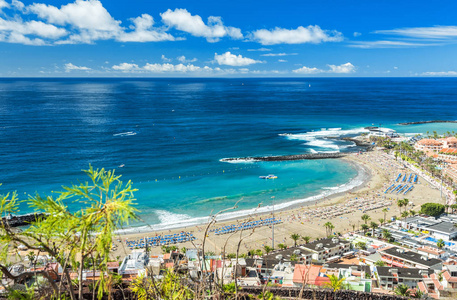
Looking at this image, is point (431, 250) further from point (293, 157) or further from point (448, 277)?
point (293, 157)

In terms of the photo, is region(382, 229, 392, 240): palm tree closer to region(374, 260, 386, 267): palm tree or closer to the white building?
the white building

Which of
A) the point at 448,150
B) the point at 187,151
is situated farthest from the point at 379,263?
the point at 448,150

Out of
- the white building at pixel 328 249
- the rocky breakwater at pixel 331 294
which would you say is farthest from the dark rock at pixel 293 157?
the rocky breakwater at pixel 331 294

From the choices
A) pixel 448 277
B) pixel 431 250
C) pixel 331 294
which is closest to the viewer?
pixel 331 294

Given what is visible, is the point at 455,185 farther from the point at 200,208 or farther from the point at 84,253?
the point at 84,253

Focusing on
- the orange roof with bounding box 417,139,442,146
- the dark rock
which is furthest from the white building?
the orange roof with bounding box 417,139,442,146

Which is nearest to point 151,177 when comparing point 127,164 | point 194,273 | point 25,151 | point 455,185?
point 127,164
